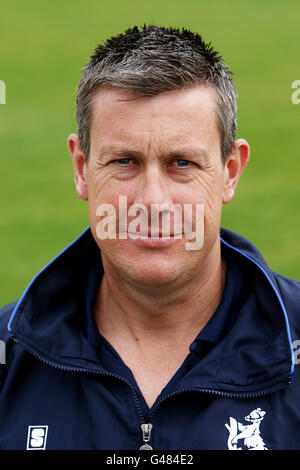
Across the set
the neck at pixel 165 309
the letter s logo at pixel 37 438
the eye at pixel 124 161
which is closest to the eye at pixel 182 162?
the eye at pixel 124 161

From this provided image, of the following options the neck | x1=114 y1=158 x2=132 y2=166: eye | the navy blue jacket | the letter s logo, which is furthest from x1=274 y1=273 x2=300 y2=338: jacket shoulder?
the letter s logo

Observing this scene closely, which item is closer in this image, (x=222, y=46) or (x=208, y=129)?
(x=208, y=129)

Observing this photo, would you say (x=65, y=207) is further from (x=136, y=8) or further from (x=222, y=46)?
(x=136, y=8)

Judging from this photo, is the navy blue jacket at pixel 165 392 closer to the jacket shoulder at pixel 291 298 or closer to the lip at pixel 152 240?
the jacket shoulder at pixel 291 298

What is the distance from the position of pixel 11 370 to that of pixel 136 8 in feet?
38.4

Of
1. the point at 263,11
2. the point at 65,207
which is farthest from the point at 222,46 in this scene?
the point at 65,207

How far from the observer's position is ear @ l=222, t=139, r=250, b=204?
10.8 feet

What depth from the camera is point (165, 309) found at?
10.6ft

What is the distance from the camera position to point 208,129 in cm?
307

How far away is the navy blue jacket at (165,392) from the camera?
2.96m

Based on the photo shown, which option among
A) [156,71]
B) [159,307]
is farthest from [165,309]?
[156,71]

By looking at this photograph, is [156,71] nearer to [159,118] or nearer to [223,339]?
[159,118]

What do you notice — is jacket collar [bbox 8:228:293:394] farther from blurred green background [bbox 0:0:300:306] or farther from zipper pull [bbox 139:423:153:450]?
blurred green background [bbox 0:0:300:306]

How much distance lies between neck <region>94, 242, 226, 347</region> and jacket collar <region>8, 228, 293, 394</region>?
11 centimetres
